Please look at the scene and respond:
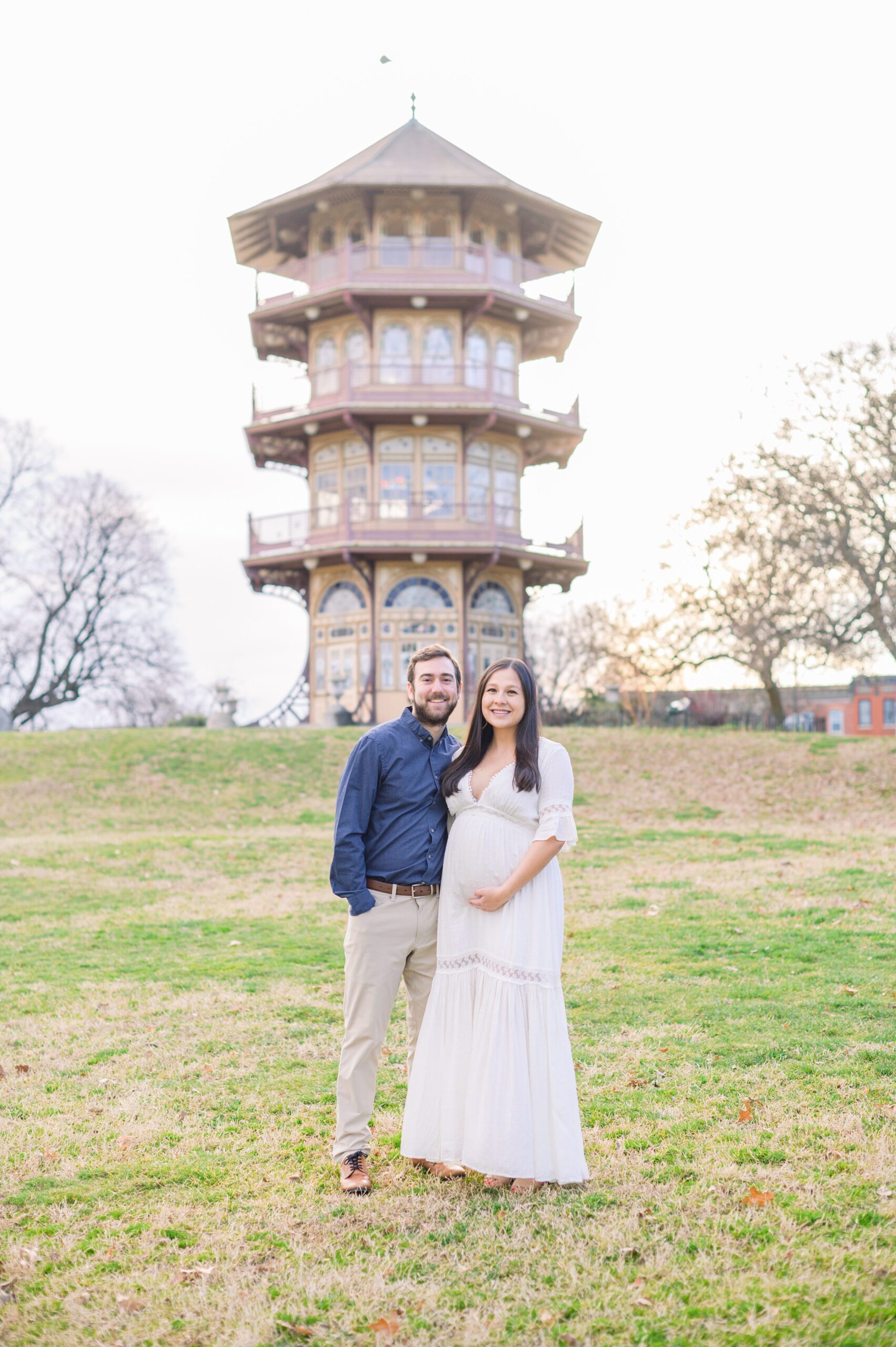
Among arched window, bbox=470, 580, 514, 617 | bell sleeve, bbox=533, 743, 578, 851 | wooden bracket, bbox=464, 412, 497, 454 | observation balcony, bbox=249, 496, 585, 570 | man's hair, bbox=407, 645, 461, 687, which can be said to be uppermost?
wooden bracket, bbox=464, 412, 497, 454

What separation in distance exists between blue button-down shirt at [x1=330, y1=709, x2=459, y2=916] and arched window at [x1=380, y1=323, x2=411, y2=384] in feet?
91.9

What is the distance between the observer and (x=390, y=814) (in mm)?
4801

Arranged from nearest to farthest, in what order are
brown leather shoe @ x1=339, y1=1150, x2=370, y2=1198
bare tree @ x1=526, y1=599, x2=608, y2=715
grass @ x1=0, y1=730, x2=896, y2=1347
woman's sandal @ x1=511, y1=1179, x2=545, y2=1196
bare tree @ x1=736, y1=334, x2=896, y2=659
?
grass @ x1=0, y1=730, x2=896, y2=1347 < woman's sandal @ x1=511, y1=1179, x2=545, y2=1196 < brown leather shoe @ x1=339, y1=1150, x2=370, y2=1198 < bare tree @ x1=736, y1=334, x2=896, y2=659 < bare tree @ x1=526, y1=599, x2=608, y2=715

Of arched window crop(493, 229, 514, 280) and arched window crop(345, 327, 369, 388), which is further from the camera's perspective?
arched window crop(493, 229, 514, 280)

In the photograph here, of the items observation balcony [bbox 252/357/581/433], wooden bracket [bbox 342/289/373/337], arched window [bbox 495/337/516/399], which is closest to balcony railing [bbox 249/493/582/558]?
observation balcony [bbox 252/357/581/433]

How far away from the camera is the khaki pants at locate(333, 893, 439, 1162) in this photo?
4.72m

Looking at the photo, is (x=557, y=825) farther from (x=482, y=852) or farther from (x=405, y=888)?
(x=405, y=888)

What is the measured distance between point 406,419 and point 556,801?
27.7m

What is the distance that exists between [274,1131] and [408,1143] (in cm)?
105

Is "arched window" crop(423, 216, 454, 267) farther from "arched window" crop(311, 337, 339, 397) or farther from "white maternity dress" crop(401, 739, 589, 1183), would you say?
"white maternity dress" crop(401, 739, 589, 1183)

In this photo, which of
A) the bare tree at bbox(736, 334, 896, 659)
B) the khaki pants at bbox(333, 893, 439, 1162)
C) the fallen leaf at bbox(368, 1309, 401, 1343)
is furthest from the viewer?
the bare tree at bbox(736, 334, 896, 659)

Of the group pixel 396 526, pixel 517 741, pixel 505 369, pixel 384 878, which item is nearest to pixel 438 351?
pixel 505 369

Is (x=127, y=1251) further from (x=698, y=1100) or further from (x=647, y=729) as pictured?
(x=647, y=729)

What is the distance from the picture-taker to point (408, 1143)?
4621mm
